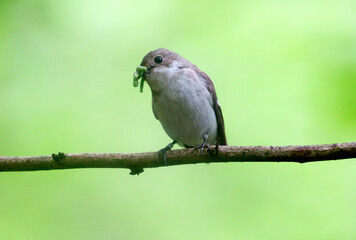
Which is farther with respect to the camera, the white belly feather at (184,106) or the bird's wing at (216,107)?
the bird's wing at (216,107)

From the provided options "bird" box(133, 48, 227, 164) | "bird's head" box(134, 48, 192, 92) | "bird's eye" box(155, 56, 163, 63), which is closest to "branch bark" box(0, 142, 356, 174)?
"bird" box(133, 48, 227, 164)

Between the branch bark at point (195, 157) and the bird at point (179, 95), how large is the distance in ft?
3.56

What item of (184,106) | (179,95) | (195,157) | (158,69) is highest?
(158,69)

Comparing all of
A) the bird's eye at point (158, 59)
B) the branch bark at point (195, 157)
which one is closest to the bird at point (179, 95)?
the bird's eye at point (158, 59)

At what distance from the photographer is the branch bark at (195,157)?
11.8 ft

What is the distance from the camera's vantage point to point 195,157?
13.7 feet

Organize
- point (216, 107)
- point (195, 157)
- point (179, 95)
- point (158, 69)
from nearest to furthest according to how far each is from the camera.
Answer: point (195, 157)
point (179, 95)
point (158, 69)
point (216, 107)

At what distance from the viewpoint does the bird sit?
5.29m

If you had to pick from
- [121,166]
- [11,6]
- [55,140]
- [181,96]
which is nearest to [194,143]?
[181,96]

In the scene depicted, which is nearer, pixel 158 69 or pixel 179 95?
pixel 179 95

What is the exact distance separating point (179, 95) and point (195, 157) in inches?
48.9

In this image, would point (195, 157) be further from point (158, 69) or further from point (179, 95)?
point (158, 69)

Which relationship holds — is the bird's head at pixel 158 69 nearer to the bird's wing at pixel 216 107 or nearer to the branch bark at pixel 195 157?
the bird's wing at pixel 216 107

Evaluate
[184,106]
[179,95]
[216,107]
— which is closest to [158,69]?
[179,95]
